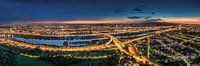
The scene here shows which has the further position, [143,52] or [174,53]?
[174,53]

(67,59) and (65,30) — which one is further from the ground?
(65,30)

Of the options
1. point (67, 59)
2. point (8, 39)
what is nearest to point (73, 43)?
point (67, 59)

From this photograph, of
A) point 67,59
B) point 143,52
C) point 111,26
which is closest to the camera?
point 143,52

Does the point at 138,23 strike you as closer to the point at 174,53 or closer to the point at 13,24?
the point at 174,53

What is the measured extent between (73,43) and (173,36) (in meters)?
2.74

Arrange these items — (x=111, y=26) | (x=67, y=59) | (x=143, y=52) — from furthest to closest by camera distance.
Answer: (x=67, y=59)
(x=111, y=26)
(x=143, y=52)

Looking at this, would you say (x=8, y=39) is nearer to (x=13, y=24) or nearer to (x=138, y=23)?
(x=13, y=24)

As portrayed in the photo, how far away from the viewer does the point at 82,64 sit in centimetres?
1359

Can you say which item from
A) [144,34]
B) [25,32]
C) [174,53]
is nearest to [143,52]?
[144,34]

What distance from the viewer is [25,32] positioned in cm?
1153

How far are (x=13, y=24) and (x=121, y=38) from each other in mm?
2644

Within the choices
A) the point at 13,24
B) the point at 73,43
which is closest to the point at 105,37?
the point at 73,43

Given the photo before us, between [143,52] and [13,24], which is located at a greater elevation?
[13,24]

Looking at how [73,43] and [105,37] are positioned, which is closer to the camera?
[105,37]
